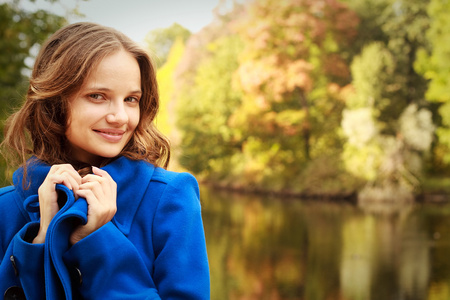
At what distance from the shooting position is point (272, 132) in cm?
1515

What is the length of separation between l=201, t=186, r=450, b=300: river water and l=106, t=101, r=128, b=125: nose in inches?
180

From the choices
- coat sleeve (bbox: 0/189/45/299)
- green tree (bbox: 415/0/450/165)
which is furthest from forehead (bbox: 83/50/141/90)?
green tree (bbox: 415/0/450/165)

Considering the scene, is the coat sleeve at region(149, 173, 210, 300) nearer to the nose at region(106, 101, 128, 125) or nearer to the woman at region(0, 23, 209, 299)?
the woman at region(0, 23, 209, 299)

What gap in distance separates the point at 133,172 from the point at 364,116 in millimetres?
12878

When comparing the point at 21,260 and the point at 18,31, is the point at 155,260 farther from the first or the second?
the point at 18,31

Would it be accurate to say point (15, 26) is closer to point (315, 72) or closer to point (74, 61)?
point (74, 61)

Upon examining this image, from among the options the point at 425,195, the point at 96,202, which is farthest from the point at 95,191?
the point at 425,195

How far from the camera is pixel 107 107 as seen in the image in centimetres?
85

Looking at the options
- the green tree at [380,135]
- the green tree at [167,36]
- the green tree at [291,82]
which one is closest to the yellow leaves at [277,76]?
the green tree at [291,82]

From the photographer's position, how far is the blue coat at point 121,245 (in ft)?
2.48

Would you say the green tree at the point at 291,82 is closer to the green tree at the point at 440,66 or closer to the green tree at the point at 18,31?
the green tree at the point at 440,66

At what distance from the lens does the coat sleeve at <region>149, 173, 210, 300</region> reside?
77 centimetres

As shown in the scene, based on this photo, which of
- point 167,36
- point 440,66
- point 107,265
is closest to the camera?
point 107,265

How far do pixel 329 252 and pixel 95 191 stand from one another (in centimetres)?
698
